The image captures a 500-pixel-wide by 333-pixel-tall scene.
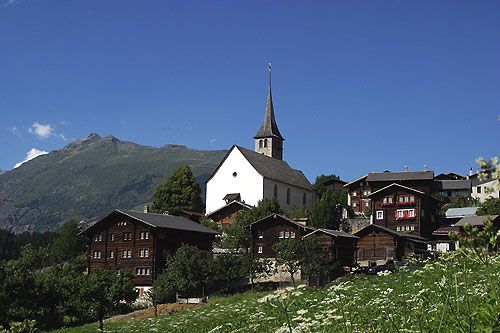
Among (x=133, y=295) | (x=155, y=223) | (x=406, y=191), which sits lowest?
(x=133, y=295)

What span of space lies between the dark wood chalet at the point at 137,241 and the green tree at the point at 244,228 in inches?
113

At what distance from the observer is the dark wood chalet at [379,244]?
210ft

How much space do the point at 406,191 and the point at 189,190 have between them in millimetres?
30699

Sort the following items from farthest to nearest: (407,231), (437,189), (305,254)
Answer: (437,189) < (407,231) < (305,254)

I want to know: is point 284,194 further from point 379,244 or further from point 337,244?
point 337,244

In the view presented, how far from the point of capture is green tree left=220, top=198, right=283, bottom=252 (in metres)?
68.6

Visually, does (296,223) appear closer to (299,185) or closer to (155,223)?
(155,223)

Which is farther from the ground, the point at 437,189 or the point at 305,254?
the point at 437,189

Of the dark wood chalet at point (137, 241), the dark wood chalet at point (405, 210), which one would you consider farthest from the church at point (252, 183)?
the dark wood chalet at point (137, 241)

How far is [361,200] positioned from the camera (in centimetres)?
9606

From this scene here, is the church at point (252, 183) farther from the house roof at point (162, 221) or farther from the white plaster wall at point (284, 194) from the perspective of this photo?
the house roof at point (162, 221)

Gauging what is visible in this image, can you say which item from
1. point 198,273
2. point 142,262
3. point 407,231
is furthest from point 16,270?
point 407,231

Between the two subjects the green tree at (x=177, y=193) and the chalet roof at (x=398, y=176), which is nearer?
the chalet roof at (x=398, y=176)

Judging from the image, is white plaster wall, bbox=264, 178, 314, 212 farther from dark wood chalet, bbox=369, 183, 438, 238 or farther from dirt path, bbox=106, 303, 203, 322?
dirt path, bbox=106, 303, 203, 322
